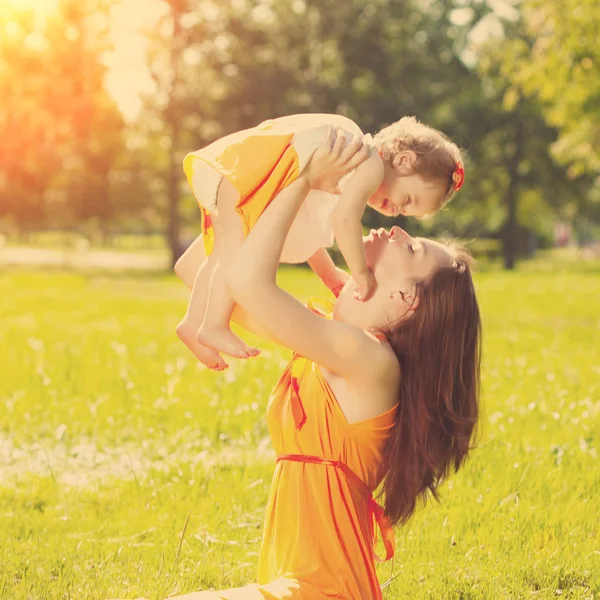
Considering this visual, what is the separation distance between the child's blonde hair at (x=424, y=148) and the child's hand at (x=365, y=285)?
0.52 meters

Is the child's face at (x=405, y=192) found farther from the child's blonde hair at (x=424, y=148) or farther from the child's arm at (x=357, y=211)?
the child's arm at (x=357, y=211)

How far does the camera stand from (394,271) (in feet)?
9.38

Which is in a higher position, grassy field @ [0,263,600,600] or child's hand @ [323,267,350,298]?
child's hand @ [323,267,350,298]

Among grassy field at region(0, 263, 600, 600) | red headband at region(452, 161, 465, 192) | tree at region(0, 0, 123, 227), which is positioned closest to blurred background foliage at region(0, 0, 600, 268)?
tree at region(0, 0, 123, 227)

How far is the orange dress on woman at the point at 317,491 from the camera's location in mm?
2871

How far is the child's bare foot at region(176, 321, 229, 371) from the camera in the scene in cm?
302

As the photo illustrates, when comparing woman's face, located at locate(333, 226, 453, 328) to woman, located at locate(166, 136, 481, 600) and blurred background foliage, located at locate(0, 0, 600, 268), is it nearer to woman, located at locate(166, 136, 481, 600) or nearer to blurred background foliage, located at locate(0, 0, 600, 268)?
woman, located at locate(166, 136, 481, 600)

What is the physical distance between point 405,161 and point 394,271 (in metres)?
0.51

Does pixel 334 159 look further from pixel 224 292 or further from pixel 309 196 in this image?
pixel 224 292

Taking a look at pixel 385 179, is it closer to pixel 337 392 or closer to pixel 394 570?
pixel 337 392

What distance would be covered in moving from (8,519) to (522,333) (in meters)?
9.57

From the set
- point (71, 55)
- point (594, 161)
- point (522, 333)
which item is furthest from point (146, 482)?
point (71, 55)

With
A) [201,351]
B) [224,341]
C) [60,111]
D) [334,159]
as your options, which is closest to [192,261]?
[201,351]

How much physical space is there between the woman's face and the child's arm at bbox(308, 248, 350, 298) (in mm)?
407
